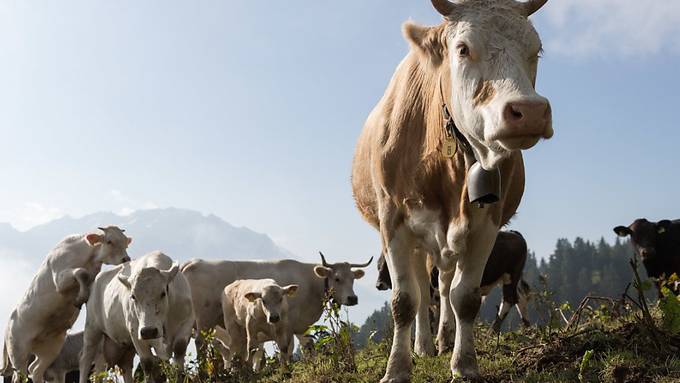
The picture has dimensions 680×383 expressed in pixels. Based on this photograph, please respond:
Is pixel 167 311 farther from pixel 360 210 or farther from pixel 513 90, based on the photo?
pixel 513 90

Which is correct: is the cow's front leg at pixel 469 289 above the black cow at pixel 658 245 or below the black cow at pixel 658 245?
below

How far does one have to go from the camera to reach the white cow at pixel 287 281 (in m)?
13.2

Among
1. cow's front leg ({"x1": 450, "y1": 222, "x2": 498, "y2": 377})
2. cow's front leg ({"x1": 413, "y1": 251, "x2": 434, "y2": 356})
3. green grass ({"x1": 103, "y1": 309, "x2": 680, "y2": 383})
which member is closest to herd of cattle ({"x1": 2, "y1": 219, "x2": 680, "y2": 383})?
cow's front leg ({"x1": 413, "y1": 251, "x2": 434, "y2": 356})

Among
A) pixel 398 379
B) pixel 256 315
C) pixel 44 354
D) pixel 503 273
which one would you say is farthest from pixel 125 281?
pixel 503 273

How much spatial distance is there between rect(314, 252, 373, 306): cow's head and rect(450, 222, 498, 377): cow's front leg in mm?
8894

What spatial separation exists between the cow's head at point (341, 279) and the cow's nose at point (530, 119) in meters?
10.3

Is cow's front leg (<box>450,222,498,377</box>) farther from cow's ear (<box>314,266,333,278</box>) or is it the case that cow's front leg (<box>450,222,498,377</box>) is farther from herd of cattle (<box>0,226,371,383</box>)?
cow's ear (<box>314,266,333,278</box>)

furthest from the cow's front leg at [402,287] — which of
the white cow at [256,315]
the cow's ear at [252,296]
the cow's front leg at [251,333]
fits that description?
the cow's front leg at [251,333]

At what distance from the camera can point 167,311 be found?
876cm

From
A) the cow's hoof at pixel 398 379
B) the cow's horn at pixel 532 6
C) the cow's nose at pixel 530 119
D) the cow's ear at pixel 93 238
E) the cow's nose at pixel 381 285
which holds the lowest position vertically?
the cow's hoof at pixel 398 379

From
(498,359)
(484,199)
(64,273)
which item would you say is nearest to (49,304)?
(64,273)

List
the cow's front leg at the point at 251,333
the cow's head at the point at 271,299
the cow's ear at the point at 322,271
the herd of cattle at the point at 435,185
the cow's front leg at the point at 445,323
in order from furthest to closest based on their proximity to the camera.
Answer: the cow's ear at the point at 322,271 < the cow's front leg at the point at 251,333 < the cow's head at the point at 271,299 < the cow's front leg at the point at 445,323 < the herd of cattle at the point at 435,185

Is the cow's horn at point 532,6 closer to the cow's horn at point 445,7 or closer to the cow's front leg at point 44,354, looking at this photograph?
the cow's horn at point 445,7

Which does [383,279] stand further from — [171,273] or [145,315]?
[145,315]
